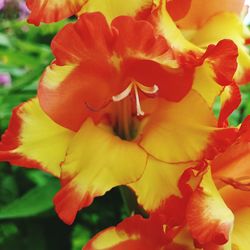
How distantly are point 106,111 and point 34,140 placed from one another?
2.5 inches

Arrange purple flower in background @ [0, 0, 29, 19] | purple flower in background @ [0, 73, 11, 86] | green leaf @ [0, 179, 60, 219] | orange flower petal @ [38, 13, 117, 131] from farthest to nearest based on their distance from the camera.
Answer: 1. purple flower in background @ [0, 0, 29, 19]
2. purple flower in background @ [0, 73, 11, 86]
3. green leaf @ [0, 179, 60, 219]
4. orange flower petal @ [38, 13, 117, 131]

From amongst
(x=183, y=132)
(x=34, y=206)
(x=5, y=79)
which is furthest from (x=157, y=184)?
(x=5, y=79)

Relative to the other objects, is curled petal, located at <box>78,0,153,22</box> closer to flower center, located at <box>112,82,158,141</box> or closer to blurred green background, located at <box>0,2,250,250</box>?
flower center, located at <box>112,82,158,141</box>

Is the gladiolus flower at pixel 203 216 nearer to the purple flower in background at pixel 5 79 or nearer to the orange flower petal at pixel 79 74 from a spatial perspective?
the orange flower petal at pixel 79 74

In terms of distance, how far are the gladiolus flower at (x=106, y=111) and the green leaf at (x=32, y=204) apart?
0.29 meters

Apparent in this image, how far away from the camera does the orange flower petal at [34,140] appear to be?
1.91ft

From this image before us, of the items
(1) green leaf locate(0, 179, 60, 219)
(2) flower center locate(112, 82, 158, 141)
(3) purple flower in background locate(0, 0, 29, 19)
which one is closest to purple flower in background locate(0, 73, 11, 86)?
(3) purple flower in background locate(0, 0, 29, 19)

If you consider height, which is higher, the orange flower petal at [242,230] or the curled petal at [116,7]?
the curled petal at [116,7]

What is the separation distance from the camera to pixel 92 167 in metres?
0.56

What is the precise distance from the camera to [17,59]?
1.13m

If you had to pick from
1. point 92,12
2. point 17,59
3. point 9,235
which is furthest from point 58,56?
point 17,59

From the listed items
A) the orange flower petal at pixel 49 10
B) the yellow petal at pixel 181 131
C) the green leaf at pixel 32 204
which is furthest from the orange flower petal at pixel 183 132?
the green leaf at pixel 32 204

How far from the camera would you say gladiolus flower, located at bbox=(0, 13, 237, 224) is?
54 cm

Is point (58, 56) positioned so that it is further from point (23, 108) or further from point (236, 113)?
point (236, 113)
